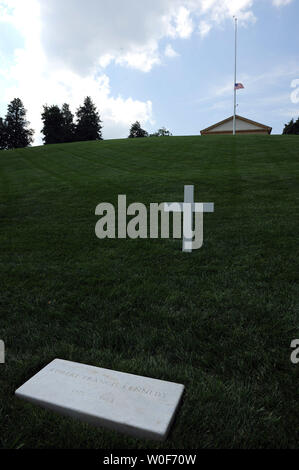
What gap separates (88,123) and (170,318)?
5977 centimetres

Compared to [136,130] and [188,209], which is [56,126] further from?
[188,209]

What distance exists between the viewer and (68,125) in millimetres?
55938

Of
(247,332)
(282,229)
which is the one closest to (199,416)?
(247,332)

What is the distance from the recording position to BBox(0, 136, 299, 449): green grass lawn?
1673 millimetres

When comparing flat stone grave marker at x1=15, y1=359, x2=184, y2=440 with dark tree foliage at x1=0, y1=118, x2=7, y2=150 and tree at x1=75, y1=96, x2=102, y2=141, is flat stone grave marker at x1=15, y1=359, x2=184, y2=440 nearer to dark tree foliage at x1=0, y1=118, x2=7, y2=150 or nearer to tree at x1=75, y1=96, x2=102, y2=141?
tree at x1=75, y1=96, x2=102, y2=141

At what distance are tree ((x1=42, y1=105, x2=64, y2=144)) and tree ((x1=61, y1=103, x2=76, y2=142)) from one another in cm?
72

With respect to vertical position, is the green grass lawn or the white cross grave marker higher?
the white cross grave marker

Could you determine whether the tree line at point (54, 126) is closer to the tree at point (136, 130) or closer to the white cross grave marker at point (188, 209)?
the tree at point (136, 130)

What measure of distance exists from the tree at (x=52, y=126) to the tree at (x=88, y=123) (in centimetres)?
338

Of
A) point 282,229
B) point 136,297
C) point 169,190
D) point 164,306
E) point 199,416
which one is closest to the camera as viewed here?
point 199,416

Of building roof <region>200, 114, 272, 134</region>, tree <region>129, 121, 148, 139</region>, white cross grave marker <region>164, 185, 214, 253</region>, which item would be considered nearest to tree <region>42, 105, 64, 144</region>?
tree <region>129, 121, 148, 139</region>

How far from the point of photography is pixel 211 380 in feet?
6.50

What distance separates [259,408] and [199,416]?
0.38 metres
